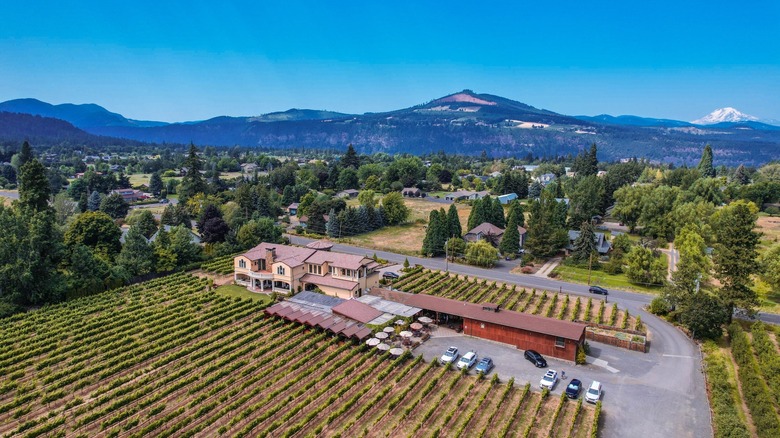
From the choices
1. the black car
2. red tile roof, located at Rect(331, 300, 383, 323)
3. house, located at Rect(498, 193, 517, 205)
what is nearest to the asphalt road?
the black car

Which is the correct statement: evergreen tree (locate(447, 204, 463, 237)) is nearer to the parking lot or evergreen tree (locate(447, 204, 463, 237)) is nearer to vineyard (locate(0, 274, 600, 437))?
the parking lot

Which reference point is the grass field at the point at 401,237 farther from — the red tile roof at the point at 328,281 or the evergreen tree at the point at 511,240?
the red tile roof at the point at 328,281

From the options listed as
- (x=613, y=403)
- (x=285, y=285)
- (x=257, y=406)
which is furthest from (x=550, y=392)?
(x=285, y=285)

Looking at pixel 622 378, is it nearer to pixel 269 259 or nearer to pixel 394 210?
pixel 269 259

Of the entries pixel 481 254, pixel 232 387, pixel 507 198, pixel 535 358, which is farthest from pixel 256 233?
pixel 507 198

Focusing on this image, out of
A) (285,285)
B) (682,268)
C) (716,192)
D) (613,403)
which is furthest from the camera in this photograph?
(716,192)

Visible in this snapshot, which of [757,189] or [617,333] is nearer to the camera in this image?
[617,333]

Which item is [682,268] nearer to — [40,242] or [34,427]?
[34,427]

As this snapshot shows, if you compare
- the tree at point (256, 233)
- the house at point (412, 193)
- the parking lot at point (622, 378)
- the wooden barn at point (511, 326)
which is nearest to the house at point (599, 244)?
the parking lot at point (622, 378)
